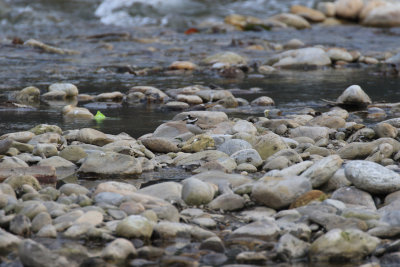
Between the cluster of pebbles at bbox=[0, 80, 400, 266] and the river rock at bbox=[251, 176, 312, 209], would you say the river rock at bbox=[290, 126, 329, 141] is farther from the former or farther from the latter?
the river rock at bbox=[251, 176, 312, 209]

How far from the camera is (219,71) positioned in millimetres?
10000

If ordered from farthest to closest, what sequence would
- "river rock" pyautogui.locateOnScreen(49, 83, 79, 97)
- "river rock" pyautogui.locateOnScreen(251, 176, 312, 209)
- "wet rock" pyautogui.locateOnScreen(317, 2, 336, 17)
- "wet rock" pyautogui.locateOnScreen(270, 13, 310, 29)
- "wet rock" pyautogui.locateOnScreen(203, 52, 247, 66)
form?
"wet rock" pyautogui.locateOnScreen(317, 2, 336, 17) < "wet rock" pyautogui.locateOnScreen(270, 13, 310, 29) < "wet rock" pyautogui.locateOnScreen(203, 52, 247, 66) < "river rock" pyautogui.locateOnScreen(49, 83, 79, 97) < "river rock" pyautogui.locateOnScreen(251, 176, 312, 209)

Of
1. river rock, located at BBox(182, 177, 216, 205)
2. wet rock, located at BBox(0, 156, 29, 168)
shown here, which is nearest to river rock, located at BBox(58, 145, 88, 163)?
wet rock, located at BBox(0, 156, 29, 168)

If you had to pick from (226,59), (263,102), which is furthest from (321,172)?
(226,59)

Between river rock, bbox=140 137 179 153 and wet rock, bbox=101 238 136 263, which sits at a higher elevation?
wet rock, bbox=101 238 136 263

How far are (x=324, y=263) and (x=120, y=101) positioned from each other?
5.01 meters

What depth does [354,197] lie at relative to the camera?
352 cm

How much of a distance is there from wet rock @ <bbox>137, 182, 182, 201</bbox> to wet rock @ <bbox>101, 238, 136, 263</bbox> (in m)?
0.75

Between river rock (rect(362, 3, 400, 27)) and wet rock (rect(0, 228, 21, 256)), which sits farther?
river rock (rect(362, 3, 400, 27))

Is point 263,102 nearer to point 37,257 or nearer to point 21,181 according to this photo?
point 21,181

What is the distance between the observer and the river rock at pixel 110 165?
4.14m

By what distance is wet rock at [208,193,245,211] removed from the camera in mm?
3467

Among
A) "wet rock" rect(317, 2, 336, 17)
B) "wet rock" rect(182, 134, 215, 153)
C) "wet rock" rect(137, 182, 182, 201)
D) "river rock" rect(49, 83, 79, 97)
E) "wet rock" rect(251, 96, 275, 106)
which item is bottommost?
"wet rock" rect(251, 96, 275, 106)

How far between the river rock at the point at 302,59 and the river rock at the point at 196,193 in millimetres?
7593
